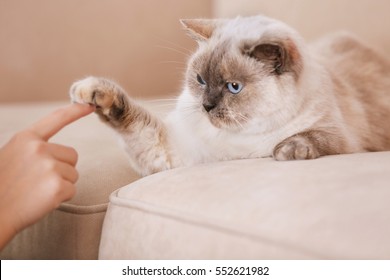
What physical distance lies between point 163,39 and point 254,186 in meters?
Answer: 1.48

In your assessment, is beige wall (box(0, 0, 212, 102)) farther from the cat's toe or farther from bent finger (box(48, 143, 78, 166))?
bent finger (box(48, 143, 78, 166))

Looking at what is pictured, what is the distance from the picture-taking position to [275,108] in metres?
1.17

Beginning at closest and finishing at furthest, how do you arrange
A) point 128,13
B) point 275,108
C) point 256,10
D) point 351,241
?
point 351,241, point 275,108, point 256,10, point 128,13

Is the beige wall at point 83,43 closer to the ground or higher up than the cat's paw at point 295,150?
Result: higher up

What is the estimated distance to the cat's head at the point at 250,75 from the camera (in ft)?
3.78

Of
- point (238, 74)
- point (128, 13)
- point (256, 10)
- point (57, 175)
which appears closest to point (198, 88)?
point (238, 74)

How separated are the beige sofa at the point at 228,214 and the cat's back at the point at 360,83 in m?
0.36

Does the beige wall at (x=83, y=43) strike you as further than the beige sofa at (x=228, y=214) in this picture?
Yes

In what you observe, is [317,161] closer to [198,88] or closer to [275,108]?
[275,108]

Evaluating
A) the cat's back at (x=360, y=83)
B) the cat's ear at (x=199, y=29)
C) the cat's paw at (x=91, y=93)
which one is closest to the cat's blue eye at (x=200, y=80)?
the cat's ear at (x=199, y=29)

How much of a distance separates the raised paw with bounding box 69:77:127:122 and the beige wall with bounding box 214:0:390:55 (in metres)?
1.02

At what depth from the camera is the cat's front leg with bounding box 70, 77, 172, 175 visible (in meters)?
1.17

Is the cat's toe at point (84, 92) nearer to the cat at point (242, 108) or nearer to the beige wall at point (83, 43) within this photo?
the cat at point (242, 108)

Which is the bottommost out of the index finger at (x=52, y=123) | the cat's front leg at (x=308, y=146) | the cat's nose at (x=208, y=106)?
the cat's front leg at (x=308, y=146)
